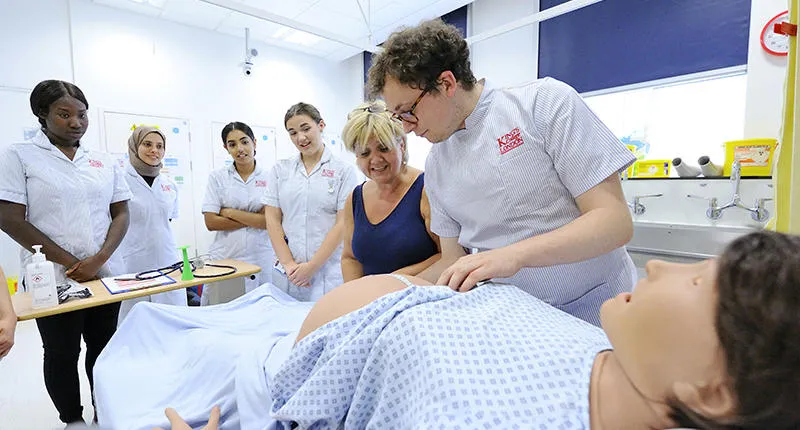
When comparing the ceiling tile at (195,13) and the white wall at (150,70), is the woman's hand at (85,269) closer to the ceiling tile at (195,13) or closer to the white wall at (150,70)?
the white wall at (150,70)

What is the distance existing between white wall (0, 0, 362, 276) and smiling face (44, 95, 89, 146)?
2.47 metres

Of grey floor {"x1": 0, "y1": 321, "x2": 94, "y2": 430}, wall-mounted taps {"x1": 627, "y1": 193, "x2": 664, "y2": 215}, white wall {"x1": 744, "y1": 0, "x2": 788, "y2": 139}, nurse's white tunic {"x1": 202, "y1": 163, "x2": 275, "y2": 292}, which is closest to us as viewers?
grey floor {"x1": 0, "y1": 321, "x2": 94, "y2": 430}

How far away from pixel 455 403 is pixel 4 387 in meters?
2.98

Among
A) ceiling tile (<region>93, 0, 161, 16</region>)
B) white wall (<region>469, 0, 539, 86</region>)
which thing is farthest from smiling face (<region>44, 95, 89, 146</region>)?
white wall (<region>469, 0, 539, 86</region>)

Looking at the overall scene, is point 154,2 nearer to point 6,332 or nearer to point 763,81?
point 6,332

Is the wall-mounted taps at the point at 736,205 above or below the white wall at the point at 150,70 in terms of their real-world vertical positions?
below

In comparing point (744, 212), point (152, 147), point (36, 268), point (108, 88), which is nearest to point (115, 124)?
point (108, 88)

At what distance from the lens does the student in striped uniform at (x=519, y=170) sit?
87 centimetres

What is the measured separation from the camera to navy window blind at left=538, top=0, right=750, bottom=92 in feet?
7.92

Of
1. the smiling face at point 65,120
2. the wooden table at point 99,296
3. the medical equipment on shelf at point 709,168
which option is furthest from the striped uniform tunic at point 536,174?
the smiling face at point 65,120

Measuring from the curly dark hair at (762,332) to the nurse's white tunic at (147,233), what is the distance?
2.62m

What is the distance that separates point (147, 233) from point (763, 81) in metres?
3.68

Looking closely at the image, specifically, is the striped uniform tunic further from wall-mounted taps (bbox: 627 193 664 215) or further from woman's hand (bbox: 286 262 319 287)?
wall-mounted taps (bbox: 627 193 664 215)

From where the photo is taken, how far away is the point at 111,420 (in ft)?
3.22
